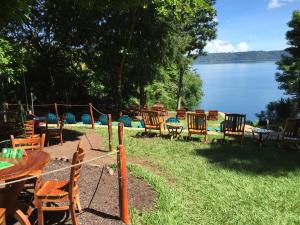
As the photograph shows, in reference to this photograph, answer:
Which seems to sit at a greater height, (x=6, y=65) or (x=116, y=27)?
(x=116, y=27)

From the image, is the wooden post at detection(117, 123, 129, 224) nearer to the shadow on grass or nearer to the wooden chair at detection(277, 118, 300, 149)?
the shadow on grass

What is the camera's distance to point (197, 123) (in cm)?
1344

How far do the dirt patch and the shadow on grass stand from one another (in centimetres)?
331

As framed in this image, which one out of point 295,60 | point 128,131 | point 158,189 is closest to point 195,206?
point 158,189

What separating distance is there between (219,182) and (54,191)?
4.24m

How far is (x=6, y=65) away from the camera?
37.5 feet

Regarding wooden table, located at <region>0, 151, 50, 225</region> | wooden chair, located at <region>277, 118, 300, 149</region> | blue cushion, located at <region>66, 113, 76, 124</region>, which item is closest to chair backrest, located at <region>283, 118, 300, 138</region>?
wooden chair, located at <region>277, 118, 300, 149</region>

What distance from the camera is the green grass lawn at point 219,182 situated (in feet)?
21.5

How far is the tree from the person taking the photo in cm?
2897

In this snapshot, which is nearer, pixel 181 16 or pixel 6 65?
pixel 6 65

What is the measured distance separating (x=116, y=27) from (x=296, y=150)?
15.9 meters

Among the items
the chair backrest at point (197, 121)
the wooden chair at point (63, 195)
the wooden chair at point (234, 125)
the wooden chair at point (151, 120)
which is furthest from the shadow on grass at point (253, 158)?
the wooden chair at point (63, 195)

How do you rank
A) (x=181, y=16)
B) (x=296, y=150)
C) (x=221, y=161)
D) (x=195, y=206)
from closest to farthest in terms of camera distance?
(x=195, y=206) → (x=221, y=161) → (x=296, y=150) → (x=181, y=16)

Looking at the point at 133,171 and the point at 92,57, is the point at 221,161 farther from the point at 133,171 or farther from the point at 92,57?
the point at 92,57
